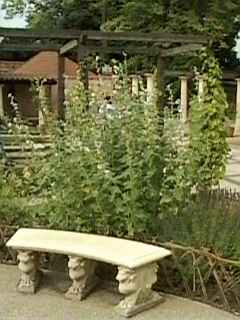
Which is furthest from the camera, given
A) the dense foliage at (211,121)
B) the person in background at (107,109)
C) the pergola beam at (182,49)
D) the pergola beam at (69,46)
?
the pergola beam at (182,49)

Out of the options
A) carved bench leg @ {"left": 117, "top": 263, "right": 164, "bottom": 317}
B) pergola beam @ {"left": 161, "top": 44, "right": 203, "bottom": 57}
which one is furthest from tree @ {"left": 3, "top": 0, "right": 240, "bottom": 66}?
carved bench leg @ {"left": 117, "top": 263, "right": 164, "bottom": 317}

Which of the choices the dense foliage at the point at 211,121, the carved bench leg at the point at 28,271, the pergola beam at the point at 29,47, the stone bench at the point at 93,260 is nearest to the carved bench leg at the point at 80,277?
the stone bench at the point at 93,260

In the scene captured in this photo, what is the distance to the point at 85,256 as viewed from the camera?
13.1 feet

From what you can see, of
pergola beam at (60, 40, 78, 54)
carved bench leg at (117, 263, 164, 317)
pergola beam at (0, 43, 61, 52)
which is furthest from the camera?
pergola beam at (0, 43, 61, 52)

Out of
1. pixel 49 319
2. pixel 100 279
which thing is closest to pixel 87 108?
pixel 100 279

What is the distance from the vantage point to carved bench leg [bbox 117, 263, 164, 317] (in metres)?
3.84

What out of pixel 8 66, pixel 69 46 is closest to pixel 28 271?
pixel 69 46

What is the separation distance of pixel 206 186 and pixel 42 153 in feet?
4.43

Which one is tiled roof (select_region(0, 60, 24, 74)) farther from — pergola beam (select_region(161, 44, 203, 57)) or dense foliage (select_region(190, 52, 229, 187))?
dense foliage (select_region(190, 52, 229, 187))

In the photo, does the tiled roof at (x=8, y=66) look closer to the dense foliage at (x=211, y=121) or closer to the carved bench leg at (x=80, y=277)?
the dense foliage at (x=211, y=121)

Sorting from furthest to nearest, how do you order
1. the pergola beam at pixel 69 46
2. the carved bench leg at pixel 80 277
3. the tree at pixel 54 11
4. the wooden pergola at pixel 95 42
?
the tree at pixel 54 11
the pergola beam at pixel 69 46
the wooden pergola at pixel 95 42
the carved bench leg at pixel 80 277

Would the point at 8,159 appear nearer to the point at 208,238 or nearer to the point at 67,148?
the point at 67,148

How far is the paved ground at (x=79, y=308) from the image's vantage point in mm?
3889

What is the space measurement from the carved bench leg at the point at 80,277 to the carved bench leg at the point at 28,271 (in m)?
0.26
